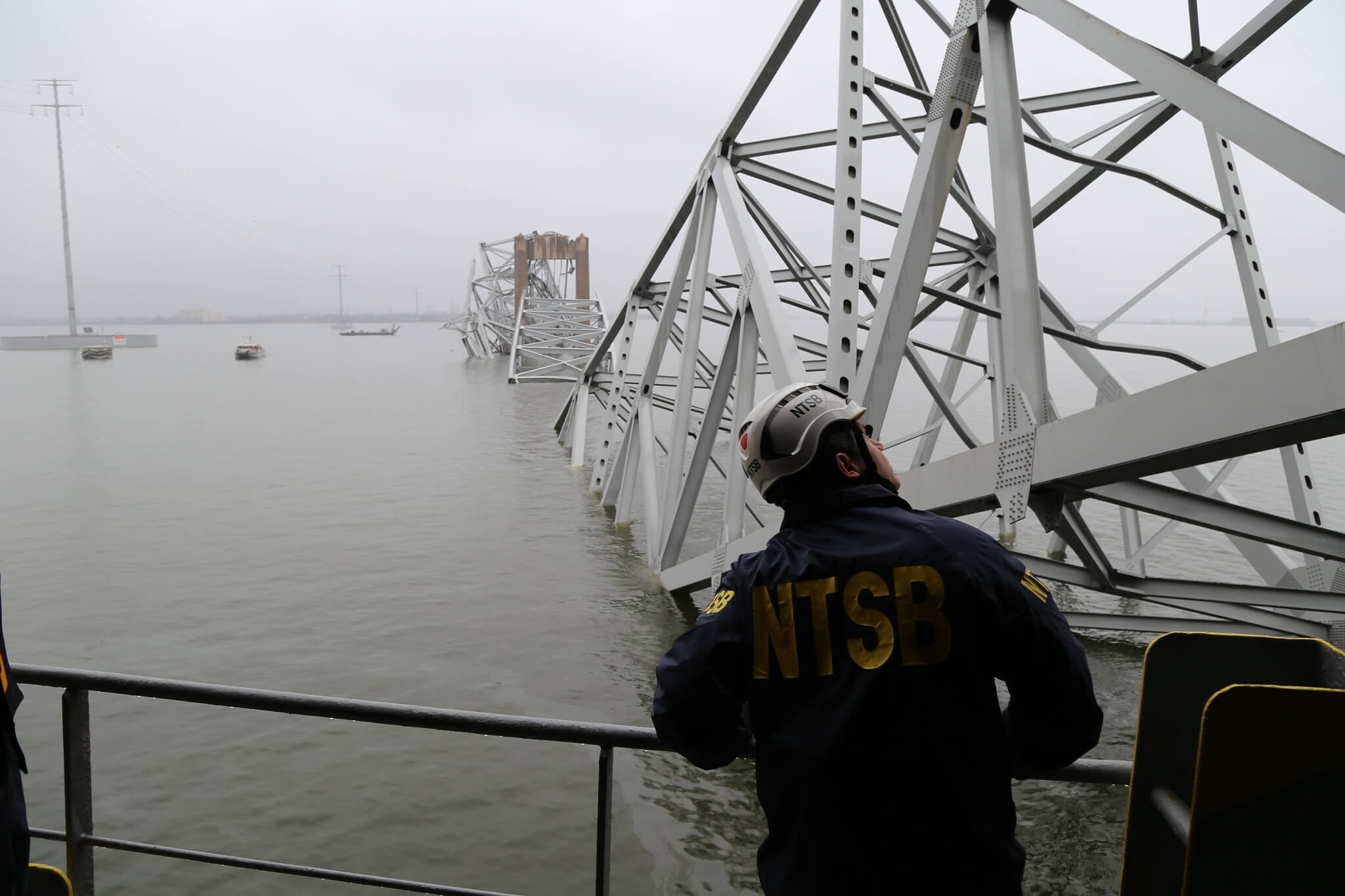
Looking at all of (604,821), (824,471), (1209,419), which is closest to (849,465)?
(824,471)

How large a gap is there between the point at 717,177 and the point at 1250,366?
736 centimetres

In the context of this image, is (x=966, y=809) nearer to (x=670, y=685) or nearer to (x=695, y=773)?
(x=670, y=685)

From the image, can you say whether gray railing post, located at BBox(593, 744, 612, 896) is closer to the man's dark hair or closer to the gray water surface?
the man's dark hair

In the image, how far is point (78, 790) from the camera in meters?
2.85

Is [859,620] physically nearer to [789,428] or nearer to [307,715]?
[789,428]

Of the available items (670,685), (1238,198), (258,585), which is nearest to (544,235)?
(258,585)

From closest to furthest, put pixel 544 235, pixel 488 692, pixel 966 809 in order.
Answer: pixel 966 809, pixel 488 692, pixel 544 235

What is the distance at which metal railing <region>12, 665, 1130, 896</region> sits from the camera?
2.29 meters

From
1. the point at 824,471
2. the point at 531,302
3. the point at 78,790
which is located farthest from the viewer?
the point at 531,302

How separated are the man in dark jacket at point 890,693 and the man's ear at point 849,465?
0.06 meters

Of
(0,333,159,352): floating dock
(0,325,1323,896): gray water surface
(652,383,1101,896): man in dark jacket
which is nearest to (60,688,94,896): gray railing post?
(652,383,1101,896): man in dark jacket

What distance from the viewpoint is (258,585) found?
41.5 ft

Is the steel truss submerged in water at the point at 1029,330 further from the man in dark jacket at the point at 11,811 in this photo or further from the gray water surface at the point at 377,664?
the man in dark jacket at the point at 11,811

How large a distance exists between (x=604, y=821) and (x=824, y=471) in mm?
1309
